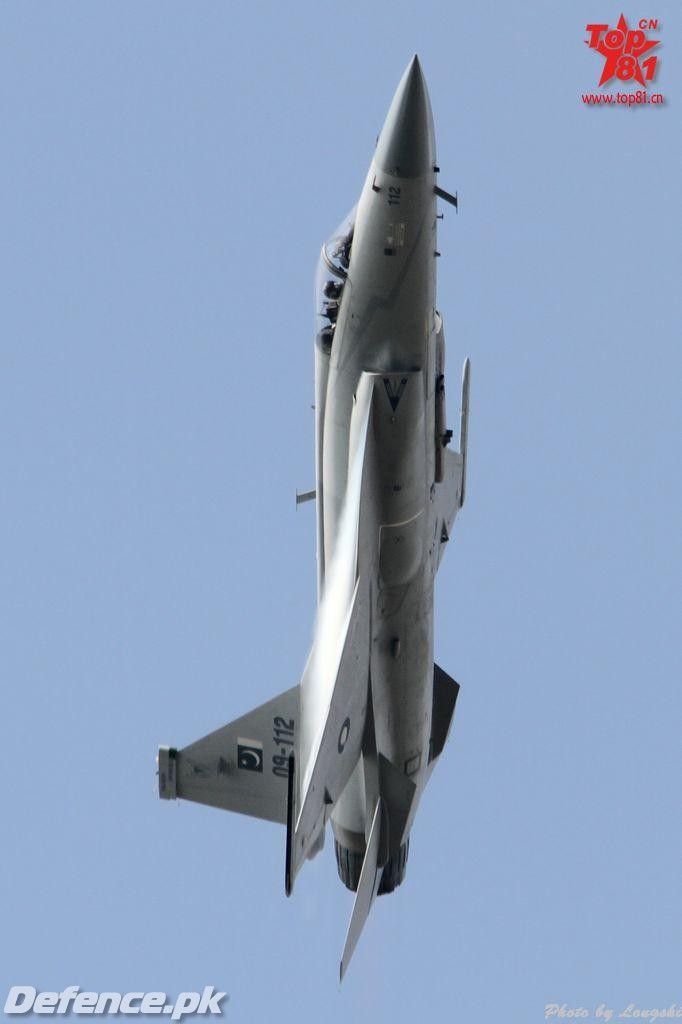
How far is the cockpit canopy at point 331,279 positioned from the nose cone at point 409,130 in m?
1.76

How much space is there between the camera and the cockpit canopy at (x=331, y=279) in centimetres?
3491

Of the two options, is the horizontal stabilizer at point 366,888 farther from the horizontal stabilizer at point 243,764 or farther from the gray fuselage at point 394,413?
the horizontal stabilizer at point 243,764

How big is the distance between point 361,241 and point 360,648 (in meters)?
7.18

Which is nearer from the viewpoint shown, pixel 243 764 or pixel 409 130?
pixel 409 130

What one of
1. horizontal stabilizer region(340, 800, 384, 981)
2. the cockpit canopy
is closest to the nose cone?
the cockpit canopy

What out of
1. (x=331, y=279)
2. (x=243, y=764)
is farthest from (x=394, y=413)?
(x=243, y=764)

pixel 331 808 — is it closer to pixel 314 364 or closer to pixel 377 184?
pixel 314 364

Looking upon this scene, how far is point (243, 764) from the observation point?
1480 inches

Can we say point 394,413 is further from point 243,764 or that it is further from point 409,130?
point 243,764

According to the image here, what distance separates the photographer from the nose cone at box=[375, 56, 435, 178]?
3297cm

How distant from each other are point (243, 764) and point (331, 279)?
30.4 ft

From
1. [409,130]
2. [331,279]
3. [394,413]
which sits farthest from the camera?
[331,279]

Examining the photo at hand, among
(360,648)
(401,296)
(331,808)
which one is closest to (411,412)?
(401,296)

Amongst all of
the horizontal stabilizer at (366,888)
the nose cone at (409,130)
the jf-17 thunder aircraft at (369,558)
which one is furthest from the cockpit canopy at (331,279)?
the horizontal stabilizer at (366,888)
